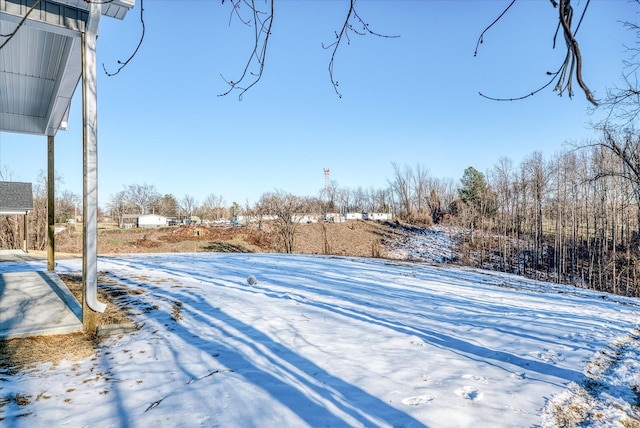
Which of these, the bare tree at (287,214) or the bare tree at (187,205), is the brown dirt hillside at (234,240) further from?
the bare tree at (187,205)

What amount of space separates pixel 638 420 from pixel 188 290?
256 inches

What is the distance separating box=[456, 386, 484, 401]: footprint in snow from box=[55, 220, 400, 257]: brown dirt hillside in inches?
699

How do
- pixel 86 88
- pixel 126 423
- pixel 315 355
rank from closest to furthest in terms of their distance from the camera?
1. pixel 126 423
2. pixel 315 355
3. pixel 86 88

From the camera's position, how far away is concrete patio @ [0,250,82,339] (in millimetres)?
4016

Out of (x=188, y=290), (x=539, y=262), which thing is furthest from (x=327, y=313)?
(x=539, y=262)

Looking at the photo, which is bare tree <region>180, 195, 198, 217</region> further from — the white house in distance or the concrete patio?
the concrete patio

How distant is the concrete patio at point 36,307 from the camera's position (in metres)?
4.02

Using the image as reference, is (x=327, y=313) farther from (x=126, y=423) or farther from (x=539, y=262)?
(x=539, y=262)

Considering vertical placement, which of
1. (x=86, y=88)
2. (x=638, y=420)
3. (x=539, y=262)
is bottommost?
(x=539, y=262)

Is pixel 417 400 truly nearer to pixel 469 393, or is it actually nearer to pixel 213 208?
pixel 469 393

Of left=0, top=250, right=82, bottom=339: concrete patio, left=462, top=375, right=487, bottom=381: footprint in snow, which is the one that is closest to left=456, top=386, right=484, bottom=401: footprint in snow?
left=462, top=375, right=487, bottom=381: footprint in snow

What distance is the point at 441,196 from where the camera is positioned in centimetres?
4538

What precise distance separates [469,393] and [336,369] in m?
1.22

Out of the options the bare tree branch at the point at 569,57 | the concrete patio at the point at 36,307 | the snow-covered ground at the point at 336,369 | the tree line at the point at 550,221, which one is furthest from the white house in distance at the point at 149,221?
the bare tree branch at the point at 569,57
